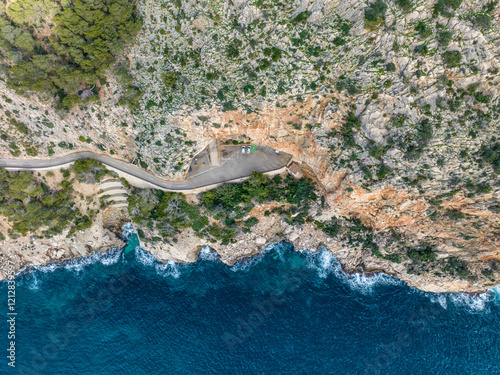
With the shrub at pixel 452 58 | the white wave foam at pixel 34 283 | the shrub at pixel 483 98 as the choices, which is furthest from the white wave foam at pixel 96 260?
the shrub at pixel 483 98

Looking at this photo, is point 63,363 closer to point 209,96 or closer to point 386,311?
point 209,96

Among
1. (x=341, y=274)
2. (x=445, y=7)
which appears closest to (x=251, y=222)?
(x=341, y=274)

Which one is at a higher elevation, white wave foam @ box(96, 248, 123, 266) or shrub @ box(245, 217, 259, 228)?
white wave foam @ box(96, 248, 123, 266)

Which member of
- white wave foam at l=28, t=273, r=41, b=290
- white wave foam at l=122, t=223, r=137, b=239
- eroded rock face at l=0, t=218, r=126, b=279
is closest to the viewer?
eroded rock face at l=0, t=218, r=126, b=279

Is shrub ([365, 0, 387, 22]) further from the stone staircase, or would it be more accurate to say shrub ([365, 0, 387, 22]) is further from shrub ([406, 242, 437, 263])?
the stone staircase

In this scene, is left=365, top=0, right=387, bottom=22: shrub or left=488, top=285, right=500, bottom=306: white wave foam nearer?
left=365, top=0, right=387, bottom=22: shrub

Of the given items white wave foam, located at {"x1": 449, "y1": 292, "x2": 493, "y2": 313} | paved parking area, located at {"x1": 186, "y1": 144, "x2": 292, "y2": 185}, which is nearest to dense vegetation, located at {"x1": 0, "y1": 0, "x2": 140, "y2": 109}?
paved parking area, located at {"x1": 186, "y1": 144, "x2": 292, "y2": 185}
